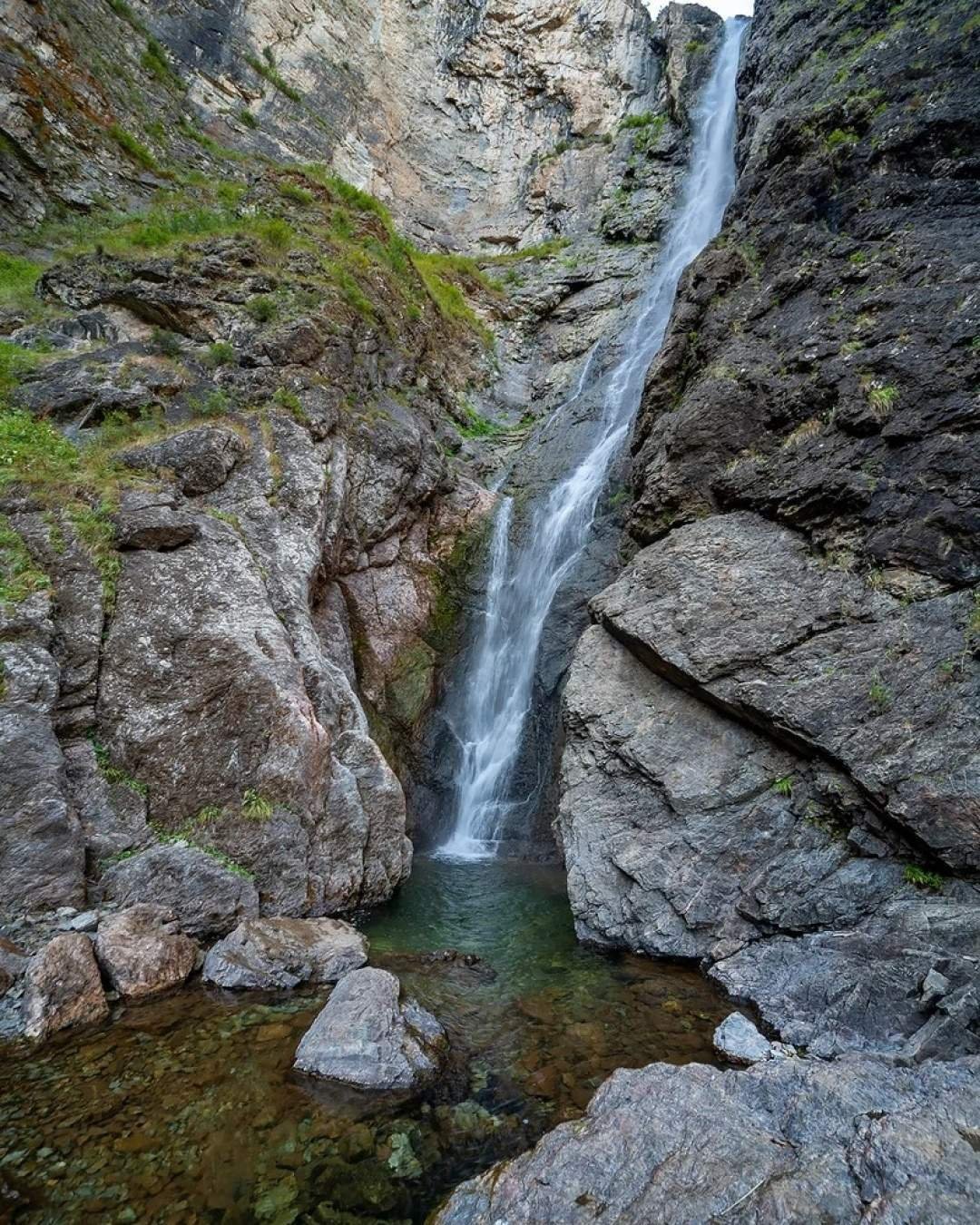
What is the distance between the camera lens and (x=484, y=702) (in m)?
13.2

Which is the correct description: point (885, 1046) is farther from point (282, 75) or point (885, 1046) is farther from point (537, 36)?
point (537, 36)

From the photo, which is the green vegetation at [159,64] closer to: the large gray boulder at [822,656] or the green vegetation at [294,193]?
the green vegetation at [294,193]

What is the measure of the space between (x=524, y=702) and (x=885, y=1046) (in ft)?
27.1

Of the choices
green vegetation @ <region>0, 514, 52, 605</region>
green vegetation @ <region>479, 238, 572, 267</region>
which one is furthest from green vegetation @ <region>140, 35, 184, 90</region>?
green vegetation @ <region>0, 514, 52, 605</region>

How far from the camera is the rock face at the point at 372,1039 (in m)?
4.64

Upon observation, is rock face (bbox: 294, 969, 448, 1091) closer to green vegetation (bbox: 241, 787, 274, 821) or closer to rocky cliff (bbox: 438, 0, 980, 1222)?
rocky cliff (bbox: 438, 0, 980, 1222)

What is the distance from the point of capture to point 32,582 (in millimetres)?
7426

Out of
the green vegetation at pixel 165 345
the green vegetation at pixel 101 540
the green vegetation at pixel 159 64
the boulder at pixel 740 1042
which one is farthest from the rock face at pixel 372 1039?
the green vegetation at pixel 159 64

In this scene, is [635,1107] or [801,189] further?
[801,189]

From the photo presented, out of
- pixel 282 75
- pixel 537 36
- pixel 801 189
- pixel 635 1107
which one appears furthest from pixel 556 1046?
pixel 537 36

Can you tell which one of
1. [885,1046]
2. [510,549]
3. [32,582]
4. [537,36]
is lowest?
[885,1046]

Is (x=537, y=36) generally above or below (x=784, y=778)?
above

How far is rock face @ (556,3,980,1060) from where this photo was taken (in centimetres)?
602

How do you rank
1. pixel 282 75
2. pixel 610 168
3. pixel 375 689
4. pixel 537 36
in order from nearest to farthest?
pixel 375 689, pixel 282 75, pixel 610 168, pixel 537 36
